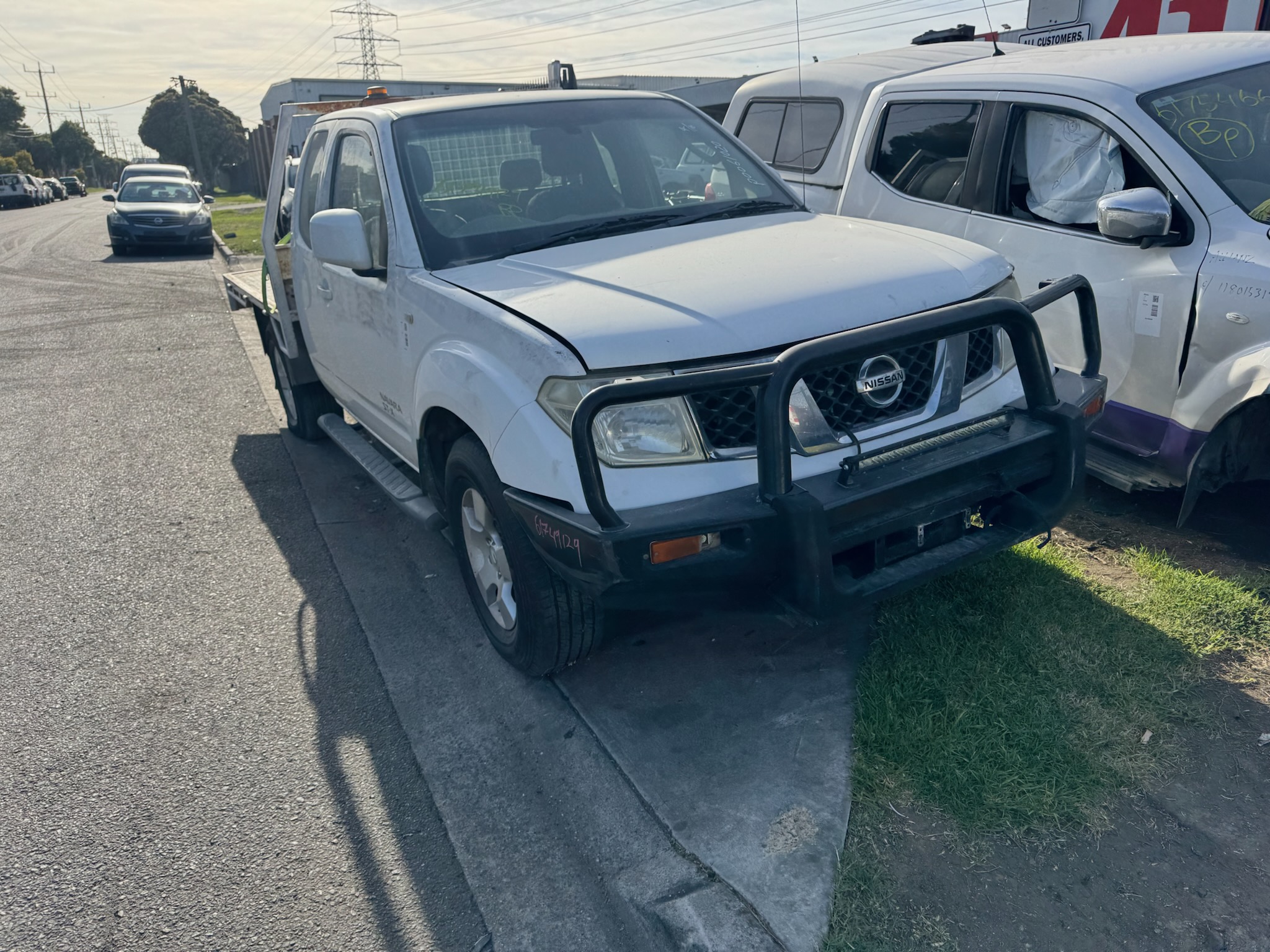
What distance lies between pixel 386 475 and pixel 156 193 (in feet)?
61.9

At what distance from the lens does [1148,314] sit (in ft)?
13.2

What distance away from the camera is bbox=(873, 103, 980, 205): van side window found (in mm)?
5027

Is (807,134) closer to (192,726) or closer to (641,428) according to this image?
(641,428)

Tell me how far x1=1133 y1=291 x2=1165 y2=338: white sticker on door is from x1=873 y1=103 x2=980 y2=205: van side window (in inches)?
49.4

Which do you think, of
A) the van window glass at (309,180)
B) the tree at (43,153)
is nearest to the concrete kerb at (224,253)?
the van window glass at (309,180)

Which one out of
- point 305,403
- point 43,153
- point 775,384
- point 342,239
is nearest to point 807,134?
point 342,239

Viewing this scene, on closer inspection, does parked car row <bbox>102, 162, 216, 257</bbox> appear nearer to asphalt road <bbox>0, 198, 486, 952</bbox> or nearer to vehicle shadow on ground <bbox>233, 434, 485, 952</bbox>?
asphalt road <bbox>0, 198, 486, 952</bbox>

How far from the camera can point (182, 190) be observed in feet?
67.9

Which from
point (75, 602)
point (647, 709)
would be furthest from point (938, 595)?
point (75, 602)

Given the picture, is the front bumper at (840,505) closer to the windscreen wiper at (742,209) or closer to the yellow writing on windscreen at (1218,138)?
the windscreen wiper at (742,209)

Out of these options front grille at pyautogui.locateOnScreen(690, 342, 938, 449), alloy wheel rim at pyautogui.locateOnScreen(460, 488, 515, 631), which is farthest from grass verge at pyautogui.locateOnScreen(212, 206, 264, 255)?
front grille at pyautogui.locateOnScreen(690, 342, 938, 449)

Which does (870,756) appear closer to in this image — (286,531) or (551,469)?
(551,469)

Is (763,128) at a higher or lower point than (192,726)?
higher

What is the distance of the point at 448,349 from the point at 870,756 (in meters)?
1.92
